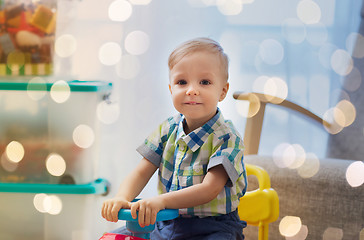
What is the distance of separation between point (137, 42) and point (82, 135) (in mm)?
410

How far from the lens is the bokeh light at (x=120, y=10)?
135 cm

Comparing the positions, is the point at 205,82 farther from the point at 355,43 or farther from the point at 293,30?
the point at 355,43

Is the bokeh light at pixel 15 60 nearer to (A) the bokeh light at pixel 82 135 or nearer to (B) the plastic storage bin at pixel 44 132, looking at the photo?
(B) the plastic storage bin at pixel 44 132

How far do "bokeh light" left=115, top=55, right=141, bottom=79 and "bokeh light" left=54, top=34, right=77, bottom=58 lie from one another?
146 mm

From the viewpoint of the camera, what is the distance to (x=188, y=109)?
761mm

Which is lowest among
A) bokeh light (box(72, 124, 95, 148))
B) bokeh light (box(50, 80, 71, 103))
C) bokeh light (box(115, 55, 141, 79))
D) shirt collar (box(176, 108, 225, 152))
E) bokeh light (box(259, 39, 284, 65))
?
shirt collar (box(176, 108, 225, 152))

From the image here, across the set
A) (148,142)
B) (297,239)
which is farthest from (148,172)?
(297,239)

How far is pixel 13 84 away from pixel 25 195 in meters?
0.28

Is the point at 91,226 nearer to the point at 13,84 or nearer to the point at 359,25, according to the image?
the point at 13,84

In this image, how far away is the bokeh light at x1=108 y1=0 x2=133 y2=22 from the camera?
4.44ft

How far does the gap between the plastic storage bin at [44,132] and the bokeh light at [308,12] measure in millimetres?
756

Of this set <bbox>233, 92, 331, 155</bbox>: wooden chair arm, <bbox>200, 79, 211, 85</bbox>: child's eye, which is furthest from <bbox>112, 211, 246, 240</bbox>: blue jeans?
<bbox>233, 92, 331, 155</bbox>: wooden chair arm

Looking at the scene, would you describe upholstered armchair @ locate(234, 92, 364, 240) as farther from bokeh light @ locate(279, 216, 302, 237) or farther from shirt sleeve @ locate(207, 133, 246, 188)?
shirt sleeve @ locate(207, 133, 246, 188)

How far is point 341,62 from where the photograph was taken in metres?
1.52
